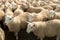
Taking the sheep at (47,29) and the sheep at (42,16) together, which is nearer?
the sheep at (47,29)

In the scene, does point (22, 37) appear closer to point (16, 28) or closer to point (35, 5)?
point (16, 28)

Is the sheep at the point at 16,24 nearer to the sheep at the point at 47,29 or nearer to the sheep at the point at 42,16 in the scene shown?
the sheep at the point at 42,16

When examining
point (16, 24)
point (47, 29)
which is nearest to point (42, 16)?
point (47, 29)

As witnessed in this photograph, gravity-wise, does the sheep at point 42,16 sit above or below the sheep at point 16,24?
above

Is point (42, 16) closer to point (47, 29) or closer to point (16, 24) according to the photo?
point (47, 29)

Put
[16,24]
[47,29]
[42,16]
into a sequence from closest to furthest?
[47,29]
[16,24]
[42,16]

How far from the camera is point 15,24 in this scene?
445 centimetres

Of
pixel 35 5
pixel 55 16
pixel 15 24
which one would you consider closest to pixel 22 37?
pixel 15 24

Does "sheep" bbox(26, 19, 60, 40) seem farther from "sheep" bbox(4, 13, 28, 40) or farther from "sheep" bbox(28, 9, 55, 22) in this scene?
"sheep" bbox(4, 13, 28, 40)

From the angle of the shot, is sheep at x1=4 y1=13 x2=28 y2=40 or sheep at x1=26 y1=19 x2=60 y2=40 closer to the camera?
sheep at x1=26 y1=19 x2=60 y2=40

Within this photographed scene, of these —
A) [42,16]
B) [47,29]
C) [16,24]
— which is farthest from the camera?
[42,16]

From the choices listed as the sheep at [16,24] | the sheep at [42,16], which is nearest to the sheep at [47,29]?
the sheep at [42,16]

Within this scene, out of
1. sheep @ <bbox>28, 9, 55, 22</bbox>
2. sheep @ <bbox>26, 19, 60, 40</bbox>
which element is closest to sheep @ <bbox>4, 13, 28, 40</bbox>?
sheep @ <bbox>28, 9, 55, 22</bbox>

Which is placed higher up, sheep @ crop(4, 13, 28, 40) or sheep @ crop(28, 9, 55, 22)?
sheep @ crop(28, 9, 55, 22)
